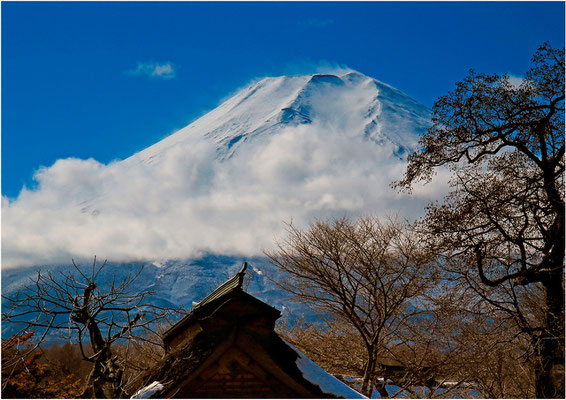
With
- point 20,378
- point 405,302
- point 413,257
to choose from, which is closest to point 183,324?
point 413,257

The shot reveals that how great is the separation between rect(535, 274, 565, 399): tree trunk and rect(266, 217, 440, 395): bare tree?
485cm

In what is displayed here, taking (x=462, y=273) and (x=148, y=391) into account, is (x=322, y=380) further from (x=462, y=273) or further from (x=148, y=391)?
(x=462, y=273)

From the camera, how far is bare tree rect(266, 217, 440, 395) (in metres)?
16.9

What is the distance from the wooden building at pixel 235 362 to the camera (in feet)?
20.9

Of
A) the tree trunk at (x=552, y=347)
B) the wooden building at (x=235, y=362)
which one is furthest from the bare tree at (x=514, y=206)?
the wooden building at (x=235, y=362)

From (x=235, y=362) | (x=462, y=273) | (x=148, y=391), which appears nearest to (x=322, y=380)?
(x=235, y=362)

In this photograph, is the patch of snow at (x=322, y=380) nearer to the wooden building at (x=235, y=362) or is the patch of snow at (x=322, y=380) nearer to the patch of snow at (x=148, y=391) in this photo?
the wooden building at (x=235, y=362)

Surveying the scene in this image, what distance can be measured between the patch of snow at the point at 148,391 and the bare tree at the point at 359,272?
423 inches

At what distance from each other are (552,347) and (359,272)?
282 inches

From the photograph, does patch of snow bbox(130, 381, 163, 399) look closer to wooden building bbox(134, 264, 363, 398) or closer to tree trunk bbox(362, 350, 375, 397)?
wooden building bbox(134, 264, 363, 398)

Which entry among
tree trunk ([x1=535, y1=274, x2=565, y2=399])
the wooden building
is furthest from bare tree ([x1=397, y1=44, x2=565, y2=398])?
the wooden building

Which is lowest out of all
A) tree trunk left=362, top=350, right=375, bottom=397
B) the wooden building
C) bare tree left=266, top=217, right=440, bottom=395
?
tree trunk left=362, top=350, right=375, bottom=397

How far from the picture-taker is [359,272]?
1750cm

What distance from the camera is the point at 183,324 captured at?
7.20 metres
